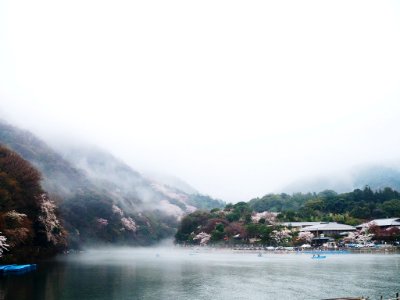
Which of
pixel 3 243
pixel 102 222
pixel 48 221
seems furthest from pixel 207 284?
pixel 102 222

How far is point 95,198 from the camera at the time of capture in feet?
366

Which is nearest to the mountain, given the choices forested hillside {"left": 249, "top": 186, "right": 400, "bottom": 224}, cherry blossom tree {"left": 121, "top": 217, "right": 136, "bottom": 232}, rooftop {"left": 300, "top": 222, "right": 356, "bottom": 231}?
cherry blossom tree {"left": 121, "top": 217, "right": 136, "bottom": 232}

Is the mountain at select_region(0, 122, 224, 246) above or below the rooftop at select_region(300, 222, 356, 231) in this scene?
above

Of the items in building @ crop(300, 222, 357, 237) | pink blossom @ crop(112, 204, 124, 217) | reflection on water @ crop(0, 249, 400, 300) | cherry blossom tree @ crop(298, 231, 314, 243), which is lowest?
reflection on water @ crop(0, 249, 400, 300)

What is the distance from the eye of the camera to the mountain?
105 m

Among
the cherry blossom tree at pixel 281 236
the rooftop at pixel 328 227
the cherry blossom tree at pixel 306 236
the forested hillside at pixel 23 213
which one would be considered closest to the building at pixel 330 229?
the rooftop at pixel 328 227

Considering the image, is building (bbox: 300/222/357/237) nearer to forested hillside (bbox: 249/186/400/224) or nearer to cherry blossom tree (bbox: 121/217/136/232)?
forested hillside (bbox: 249/186/400/224)

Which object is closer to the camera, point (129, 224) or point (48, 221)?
point (48, 221)

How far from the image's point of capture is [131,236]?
122500mm

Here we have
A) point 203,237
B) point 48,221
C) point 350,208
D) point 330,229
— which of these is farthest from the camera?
point 350,208

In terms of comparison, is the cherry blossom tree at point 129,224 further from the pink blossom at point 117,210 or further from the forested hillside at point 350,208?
the forested hillside at point 350,208

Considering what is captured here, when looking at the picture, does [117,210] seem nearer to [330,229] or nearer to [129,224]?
[129,224]

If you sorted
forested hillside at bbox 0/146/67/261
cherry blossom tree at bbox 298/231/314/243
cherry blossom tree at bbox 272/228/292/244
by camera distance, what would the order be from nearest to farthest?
forested hillside at bbox 0/146/67/261 < cherry blossom tree at bbox 298/231/314/243 < cherry blossom tree at bbox 272/228/292/244

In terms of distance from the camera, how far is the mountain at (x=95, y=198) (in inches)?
4136
